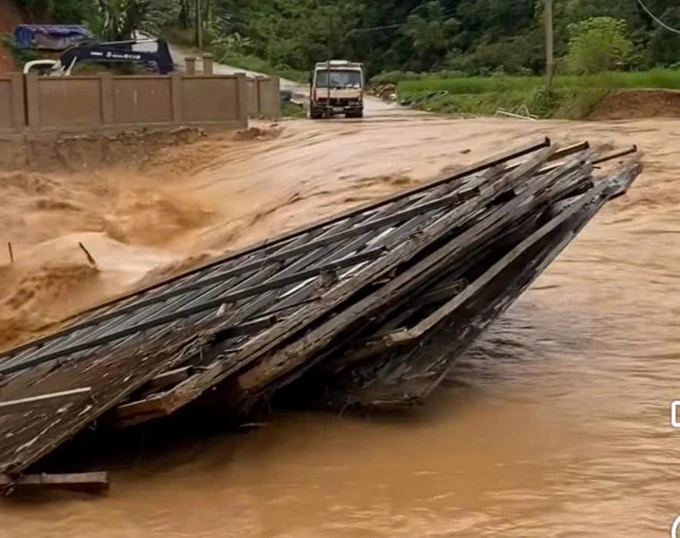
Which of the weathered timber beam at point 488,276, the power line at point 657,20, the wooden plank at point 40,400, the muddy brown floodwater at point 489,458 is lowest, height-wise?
the muddy brown floodwater at point 489,458

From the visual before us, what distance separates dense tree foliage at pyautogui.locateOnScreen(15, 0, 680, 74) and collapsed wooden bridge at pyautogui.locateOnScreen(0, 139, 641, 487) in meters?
40.6

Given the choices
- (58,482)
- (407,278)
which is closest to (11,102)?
(407,278)

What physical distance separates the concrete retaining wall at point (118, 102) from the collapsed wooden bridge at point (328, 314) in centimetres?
1733

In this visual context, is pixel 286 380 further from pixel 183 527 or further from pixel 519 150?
pixel 519 150

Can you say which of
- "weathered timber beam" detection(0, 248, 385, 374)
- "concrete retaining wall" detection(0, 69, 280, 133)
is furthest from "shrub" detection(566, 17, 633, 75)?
"weathered timber beam" detection(0, 248, 385, 374)

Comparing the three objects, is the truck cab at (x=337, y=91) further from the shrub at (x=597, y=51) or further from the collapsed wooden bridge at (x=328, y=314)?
the collapsed wooden bridge at (x=328, y=314)

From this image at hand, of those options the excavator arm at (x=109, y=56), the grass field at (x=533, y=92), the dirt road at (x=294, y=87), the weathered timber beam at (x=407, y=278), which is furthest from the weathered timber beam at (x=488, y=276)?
the dirt road at (x=294, y=87)

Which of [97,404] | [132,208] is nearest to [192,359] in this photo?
[97,404]

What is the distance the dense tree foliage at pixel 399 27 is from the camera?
53812mm

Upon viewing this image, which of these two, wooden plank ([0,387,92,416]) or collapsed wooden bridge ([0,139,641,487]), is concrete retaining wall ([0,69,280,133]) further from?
wooden plank ([0,387,92,416])

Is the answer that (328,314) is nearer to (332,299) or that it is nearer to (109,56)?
(332,299)

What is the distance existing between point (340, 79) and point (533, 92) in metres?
6.54

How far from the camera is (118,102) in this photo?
27750mm

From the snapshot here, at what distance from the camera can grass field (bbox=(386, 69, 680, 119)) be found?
3469 centimetres
